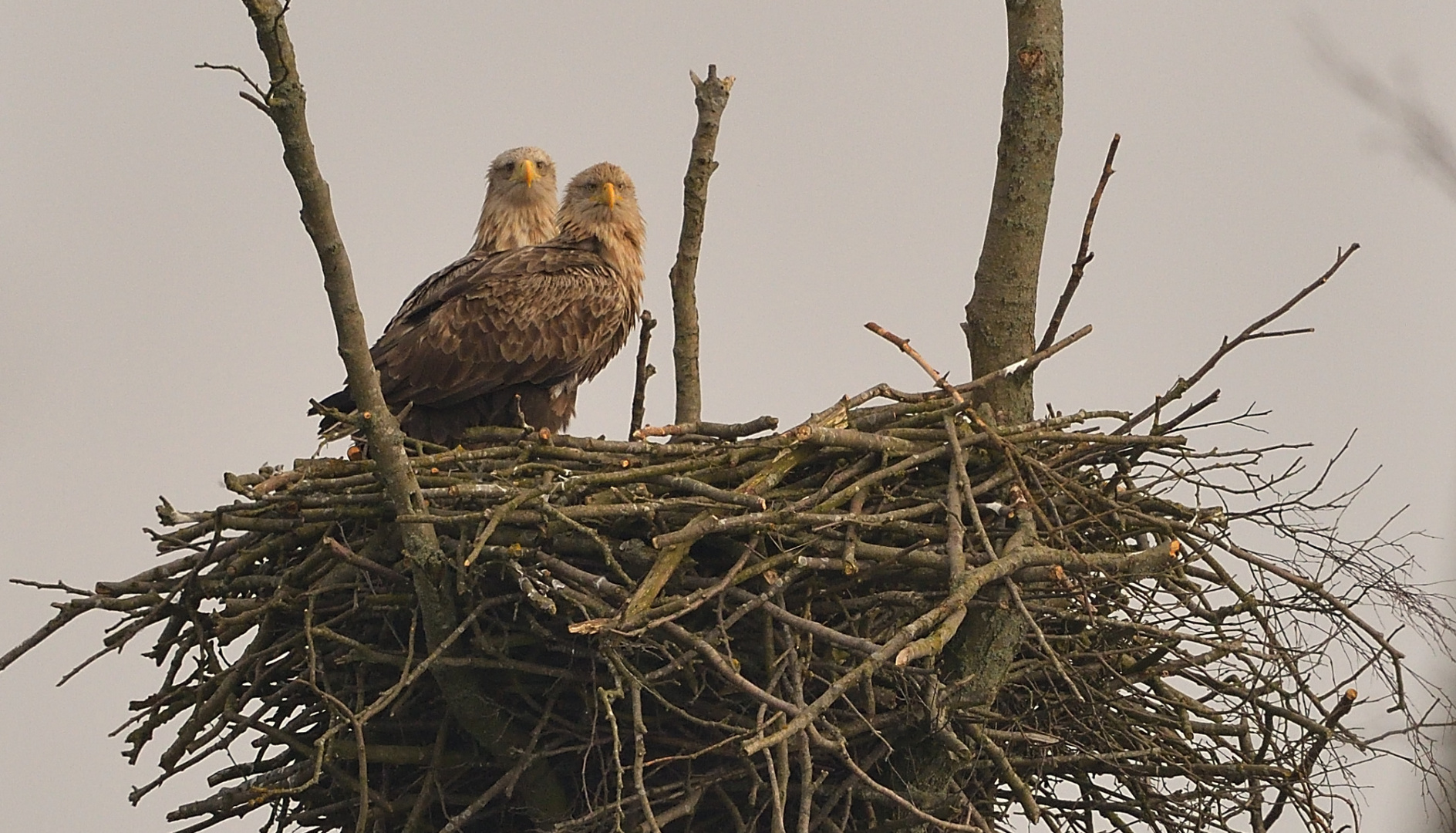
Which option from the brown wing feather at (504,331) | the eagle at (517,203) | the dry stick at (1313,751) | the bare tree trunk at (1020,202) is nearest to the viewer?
the dry stick at (1313,751)

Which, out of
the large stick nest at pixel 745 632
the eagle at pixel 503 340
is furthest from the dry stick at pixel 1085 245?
the eagle at pixel 503 340

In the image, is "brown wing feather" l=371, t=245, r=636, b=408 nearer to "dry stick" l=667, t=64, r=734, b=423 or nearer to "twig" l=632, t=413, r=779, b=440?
"dry stick" l=667, t=64, r=734, b=423

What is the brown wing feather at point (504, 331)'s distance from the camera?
20.7ft

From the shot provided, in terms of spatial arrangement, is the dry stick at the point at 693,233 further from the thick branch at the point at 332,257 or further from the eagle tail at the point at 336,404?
the thick branch at the point at 332,257

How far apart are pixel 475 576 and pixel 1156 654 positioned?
6.00 feet

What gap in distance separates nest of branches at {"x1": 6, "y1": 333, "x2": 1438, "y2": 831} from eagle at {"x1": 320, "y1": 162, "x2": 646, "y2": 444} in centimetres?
126

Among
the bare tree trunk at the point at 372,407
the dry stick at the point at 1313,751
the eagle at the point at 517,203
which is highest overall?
the eagle at the point at 517,203

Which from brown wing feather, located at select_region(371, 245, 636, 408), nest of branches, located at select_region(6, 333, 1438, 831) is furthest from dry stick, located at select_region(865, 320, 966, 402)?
brown wing feather, located at select_region(371, 245, 636, 408)

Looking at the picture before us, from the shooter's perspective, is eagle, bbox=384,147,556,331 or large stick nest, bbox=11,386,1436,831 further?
eagle, bbox=384,147,556,331

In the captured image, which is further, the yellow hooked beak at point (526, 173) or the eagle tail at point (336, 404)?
the yellow hooked beak at point (526, 173)

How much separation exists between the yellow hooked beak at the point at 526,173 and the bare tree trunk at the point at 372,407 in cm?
369

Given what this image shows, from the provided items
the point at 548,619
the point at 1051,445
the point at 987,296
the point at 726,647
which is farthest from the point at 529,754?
the point at 987,296

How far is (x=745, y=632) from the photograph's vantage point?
4461mm

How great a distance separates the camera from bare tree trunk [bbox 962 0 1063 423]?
5.41 metres
